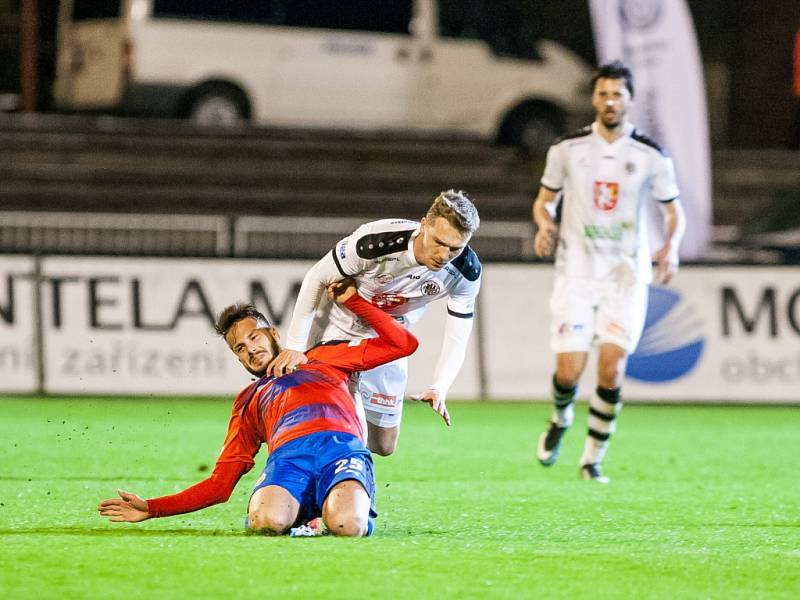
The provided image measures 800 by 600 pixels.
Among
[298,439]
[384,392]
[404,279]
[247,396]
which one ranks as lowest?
[384,392]

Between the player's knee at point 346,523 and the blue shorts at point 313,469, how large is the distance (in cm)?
11

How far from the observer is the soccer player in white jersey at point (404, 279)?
21.2 feet

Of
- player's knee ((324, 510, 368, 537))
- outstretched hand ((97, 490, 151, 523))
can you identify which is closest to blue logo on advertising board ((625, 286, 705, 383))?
player's knee ((324, 510, 368, 537))

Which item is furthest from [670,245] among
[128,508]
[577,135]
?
[128,508]

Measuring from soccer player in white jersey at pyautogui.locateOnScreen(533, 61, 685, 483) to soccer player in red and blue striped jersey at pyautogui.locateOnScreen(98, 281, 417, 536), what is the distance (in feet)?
7.73

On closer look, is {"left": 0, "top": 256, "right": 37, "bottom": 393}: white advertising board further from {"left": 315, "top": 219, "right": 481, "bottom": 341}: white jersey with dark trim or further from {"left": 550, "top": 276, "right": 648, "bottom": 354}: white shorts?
{"left": 315, "top": 219, "right": 481, "bottom": 341}: white jersey with dark trim

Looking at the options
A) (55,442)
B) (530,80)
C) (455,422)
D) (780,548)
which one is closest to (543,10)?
(530,80)

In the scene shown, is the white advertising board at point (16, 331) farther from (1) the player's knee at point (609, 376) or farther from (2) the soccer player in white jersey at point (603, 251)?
(1) the player's knee at point (609, 376)

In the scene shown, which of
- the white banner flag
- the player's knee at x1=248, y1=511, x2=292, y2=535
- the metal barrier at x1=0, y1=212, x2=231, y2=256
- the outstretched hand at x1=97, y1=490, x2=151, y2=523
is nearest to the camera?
the outstretched hand at x1=97, y1=490, x2=151, y2=523

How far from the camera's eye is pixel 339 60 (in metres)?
19.0

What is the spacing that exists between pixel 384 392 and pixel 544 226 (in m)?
1.82

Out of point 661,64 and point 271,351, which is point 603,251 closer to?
point 271,351

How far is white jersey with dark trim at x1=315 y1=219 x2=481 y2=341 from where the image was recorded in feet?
22.6

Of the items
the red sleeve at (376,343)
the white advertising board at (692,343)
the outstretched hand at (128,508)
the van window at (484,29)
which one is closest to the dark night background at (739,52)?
the van window at (484,29)
